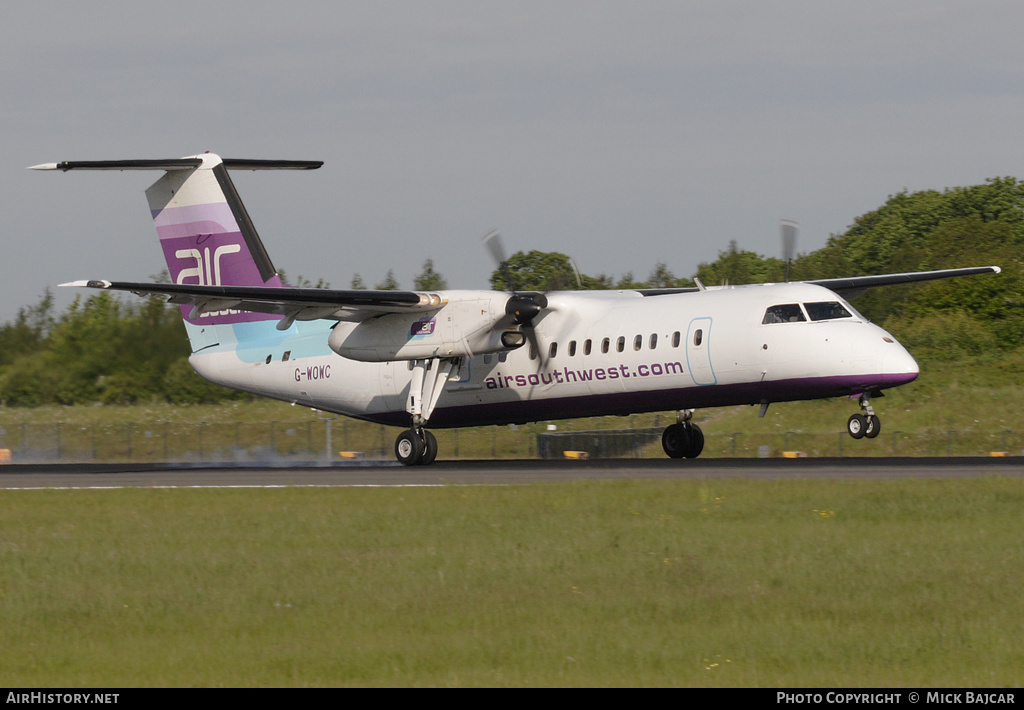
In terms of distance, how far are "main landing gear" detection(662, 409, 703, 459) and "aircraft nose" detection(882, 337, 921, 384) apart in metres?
5.78

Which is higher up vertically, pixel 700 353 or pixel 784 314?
pixel 784 314

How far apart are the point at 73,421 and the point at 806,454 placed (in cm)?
2394

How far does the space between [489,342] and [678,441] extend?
495 cm

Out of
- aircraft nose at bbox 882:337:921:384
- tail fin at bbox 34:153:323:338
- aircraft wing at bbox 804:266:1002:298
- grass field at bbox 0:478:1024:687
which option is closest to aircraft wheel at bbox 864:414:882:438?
aircraft nose at bbox 882:337:921:384

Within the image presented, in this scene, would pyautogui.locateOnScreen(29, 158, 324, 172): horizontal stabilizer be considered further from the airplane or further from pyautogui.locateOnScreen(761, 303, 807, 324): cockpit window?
pyautogui.locateOnScreen(761, 303, 807, 324): cockpit window

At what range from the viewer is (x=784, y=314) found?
2303 cm

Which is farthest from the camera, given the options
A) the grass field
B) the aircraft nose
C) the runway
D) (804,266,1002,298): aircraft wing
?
(804,266,1002,298): aircraft wing

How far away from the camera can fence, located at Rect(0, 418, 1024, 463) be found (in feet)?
108

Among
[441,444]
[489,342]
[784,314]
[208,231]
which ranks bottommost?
[441,444]

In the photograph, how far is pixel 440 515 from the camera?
15656 millimetres

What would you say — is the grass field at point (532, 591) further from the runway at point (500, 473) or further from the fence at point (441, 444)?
the fence at point (441, 444)

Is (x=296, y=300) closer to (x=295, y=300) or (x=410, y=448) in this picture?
(x=295, y=300)

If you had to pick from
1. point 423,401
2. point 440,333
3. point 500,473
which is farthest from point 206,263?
point 500,473

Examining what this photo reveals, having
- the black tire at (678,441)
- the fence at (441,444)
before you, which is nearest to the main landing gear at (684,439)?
the black tire at (678,441)
